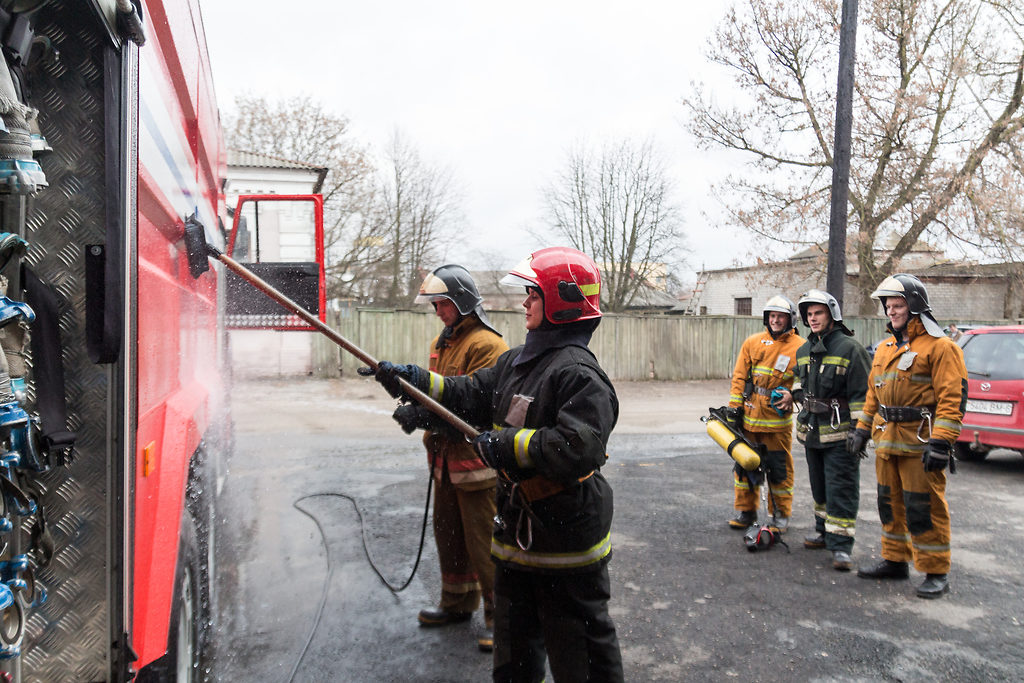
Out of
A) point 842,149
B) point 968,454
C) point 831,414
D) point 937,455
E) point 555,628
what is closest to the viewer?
point 555,628

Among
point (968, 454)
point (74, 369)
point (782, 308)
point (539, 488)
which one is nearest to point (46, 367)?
point (74, 369)

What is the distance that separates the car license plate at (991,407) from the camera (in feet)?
25.8

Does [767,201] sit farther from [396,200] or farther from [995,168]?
[396,200]

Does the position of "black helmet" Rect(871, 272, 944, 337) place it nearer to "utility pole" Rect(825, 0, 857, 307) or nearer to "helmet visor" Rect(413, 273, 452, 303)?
"helmet visor" Rect(413, 273, 452, 303)

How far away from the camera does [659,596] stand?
4418 millimetres

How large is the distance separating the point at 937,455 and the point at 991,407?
15.4 feet

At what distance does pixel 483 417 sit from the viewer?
11.3 ft

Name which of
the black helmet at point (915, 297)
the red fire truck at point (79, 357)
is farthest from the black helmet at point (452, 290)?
the black helmet at point (915, 297)

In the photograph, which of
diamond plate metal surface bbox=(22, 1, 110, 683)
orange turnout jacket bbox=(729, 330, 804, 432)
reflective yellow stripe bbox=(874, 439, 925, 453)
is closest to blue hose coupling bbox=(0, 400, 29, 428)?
diamond plate metal surface bbox=(22, 1, 110, 683)

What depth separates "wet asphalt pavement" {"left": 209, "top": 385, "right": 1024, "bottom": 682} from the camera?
3.53 metres

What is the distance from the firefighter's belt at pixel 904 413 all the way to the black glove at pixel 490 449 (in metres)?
3.21

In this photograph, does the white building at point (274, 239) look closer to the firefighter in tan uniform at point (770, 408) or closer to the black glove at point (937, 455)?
the firefighter in tan uniform at point (770, 408)

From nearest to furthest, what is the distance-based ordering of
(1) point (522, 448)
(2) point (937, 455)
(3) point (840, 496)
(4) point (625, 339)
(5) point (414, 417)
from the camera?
(1) point (522, 448)
(5) point (414, 417)
(2) point (937, 455)
(3) point (840, 496)
(4) point (625, 339)

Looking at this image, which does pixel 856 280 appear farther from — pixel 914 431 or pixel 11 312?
pixel 11 312
